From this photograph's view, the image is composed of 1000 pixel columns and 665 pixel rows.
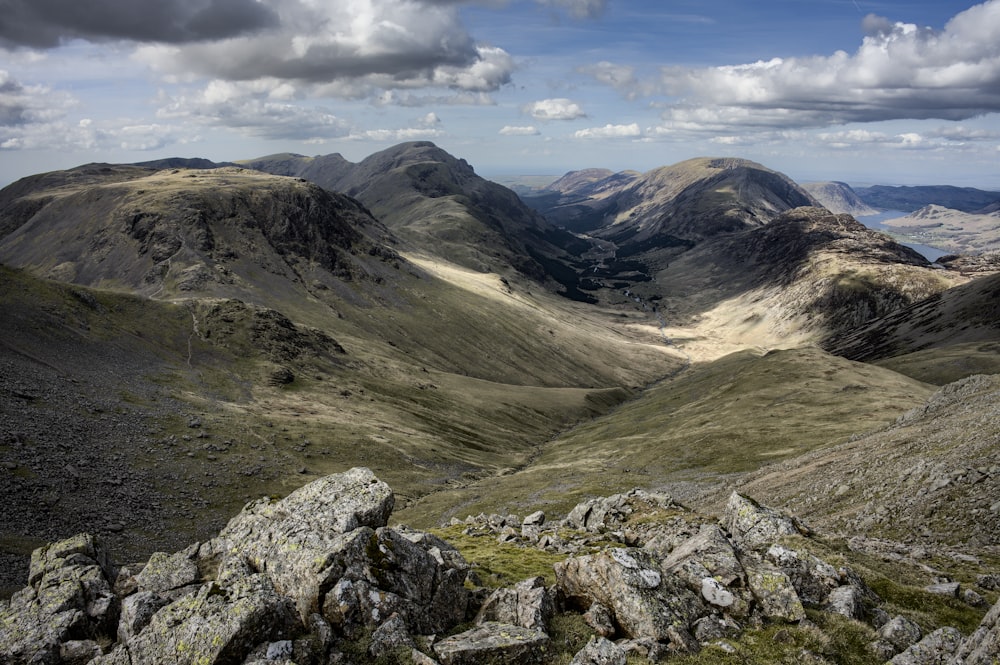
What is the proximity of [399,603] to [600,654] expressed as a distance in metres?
9.21

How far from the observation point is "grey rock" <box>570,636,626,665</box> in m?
22.4

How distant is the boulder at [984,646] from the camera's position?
16.7 m

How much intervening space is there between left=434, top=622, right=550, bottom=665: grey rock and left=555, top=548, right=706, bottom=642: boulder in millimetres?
4032

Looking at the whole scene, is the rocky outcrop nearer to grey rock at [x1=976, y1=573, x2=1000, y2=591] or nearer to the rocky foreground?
the rocky foreground

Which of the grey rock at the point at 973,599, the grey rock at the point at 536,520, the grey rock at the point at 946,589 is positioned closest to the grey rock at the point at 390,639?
the grey rock at the point at 946,589

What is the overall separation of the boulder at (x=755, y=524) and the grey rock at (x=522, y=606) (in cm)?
1248

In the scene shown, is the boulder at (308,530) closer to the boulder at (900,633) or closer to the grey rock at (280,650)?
the grey rock at (280,650)

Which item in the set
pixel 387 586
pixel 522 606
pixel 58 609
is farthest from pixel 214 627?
pixel 522 606

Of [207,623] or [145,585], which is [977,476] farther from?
[145,585]

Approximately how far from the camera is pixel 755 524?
35156 mm

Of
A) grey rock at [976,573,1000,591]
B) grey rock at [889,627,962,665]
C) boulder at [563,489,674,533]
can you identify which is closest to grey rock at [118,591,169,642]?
grey rock at [889,627,962,665]

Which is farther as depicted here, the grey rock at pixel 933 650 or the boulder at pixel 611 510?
the boulder at pixel 611 510

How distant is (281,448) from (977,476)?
10701 centimetres

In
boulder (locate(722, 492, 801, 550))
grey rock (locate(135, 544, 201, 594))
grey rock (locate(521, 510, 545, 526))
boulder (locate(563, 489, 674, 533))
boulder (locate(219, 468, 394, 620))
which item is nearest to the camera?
boulder (locate(219, 468, 394, 620))
